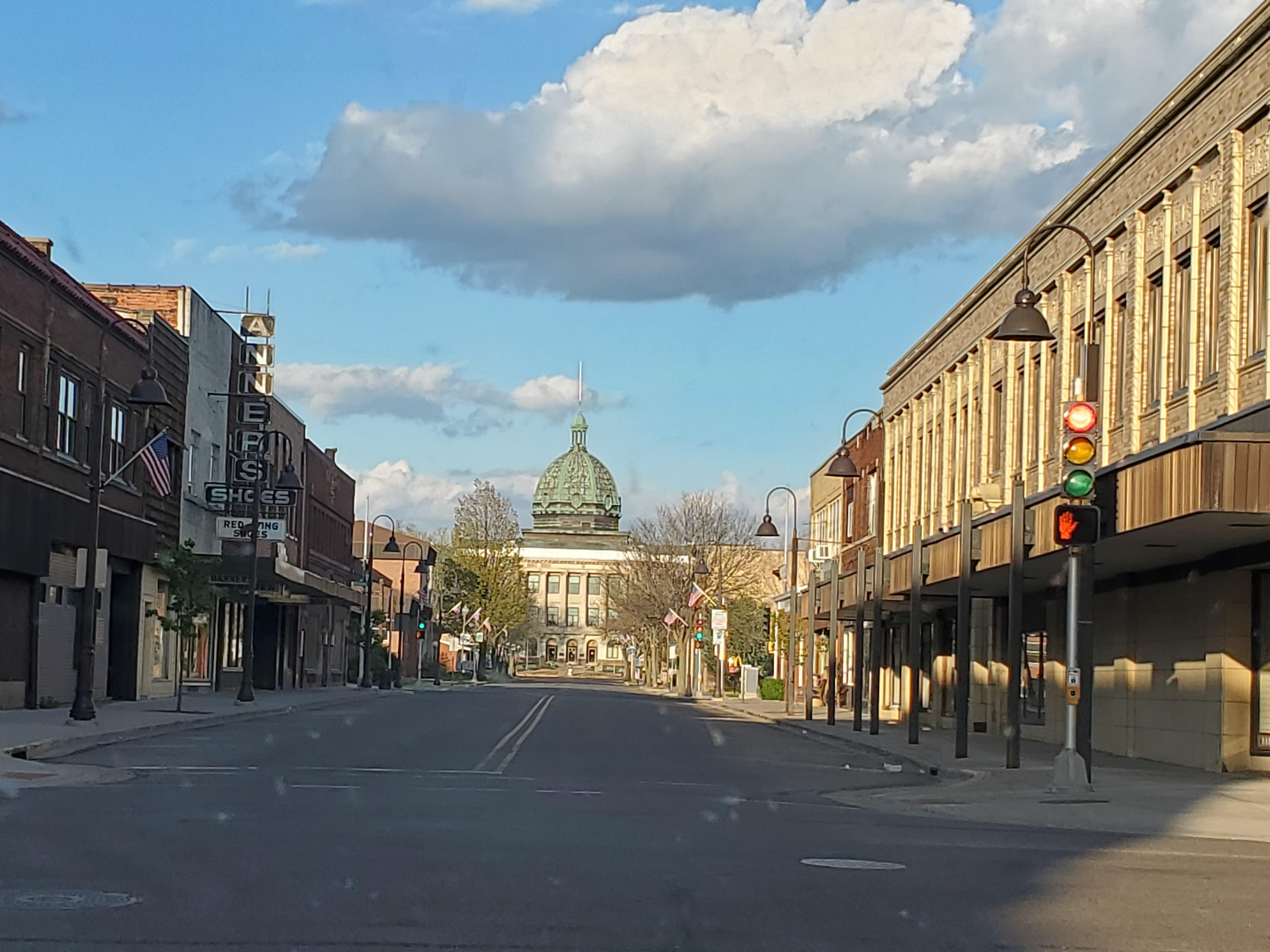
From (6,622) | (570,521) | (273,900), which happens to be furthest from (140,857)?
(570,521)

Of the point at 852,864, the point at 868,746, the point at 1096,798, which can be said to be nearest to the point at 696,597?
the point at 868,746

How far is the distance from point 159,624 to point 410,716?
9140mm

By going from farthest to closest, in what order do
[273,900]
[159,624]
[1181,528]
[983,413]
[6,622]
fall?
[159,624]
[983,413]
[6,622]
[1181,528]
[273,900]

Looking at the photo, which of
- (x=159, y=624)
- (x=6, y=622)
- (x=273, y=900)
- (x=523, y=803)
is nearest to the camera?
(x=273, y=900)

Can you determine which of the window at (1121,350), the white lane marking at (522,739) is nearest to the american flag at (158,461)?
the white lane marking at (522,739)

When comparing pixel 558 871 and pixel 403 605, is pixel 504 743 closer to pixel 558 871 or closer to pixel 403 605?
pixel 558 871

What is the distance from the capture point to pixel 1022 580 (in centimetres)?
2448

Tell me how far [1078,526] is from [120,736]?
54.6 ft

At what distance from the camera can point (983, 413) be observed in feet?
132

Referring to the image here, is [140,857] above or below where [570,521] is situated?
below

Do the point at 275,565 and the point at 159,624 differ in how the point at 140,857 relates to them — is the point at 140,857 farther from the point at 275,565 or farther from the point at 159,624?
the point at 275,565

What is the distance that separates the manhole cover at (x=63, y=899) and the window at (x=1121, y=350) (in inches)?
883

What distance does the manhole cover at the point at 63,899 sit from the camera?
9.75m

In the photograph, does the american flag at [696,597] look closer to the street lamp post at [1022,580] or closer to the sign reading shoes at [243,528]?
the sign reading shoes at [243,528]
